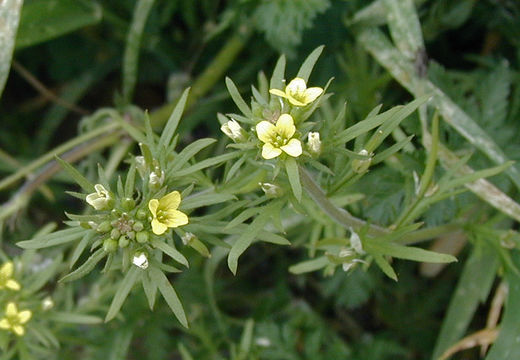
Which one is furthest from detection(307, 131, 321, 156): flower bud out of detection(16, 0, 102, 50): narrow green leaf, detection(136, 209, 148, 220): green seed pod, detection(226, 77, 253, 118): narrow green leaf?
detection(16, 0, 102, 50): narrow green leaf

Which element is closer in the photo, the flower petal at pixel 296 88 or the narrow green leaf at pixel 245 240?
the flower petal at pixel 296 88

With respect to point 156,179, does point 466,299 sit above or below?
A: below

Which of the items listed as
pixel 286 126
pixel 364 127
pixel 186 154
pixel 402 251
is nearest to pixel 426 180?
pixel 402 251

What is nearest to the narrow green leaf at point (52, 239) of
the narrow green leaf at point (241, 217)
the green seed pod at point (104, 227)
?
the green seed pod at point (104, 227)

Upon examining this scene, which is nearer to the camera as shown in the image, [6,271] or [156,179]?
[156,179]

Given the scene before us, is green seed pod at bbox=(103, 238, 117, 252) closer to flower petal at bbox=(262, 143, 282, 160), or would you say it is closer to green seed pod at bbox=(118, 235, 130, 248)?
green seed pod at bbox=(118, 235, 130, 248)

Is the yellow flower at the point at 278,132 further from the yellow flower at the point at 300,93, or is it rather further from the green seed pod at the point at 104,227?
the green seed pod at the point at 104,227

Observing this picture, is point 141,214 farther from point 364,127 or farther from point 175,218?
point 364,127
